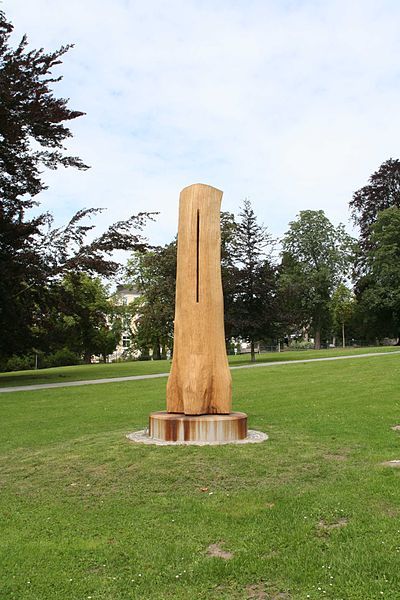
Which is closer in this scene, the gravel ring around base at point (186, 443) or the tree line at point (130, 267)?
the gravel ring around base at point (186, 443)

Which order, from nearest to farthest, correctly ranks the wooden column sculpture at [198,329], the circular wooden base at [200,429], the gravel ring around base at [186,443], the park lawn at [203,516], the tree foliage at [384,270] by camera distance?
the park lawn at [203,516] < the gravel ring around base at [186,443] < the circular wooden base at [200,429] < the wooden column sculpture at [198,329] < the tree foliage at [384,270]

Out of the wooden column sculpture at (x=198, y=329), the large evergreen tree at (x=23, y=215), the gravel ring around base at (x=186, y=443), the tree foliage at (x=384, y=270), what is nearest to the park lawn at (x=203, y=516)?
the gravel ring around base at (x=186, y=443)

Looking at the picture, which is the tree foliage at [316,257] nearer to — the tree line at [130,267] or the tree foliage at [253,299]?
the tree line at [130,267]

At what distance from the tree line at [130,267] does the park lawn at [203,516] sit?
14.4m

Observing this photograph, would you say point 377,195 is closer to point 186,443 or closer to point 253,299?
point 253,299

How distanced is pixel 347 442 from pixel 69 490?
4.54m

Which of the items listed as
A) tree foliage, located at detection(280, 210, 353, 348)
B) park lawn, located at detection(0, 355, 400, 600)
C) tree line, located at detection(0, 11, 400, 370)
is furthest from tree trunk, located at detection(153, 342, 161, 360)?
park lawn, located at detection(0, 355, 400, 600)

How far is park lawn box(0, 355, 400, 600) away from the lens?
14.2 ft

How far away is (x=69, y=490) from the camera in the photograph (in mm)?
6645

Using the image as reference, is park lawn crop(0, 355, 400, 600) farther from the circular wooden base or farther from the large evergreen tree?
the large evergreen tree

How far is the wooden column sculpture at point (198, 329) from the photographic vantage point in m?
9.24

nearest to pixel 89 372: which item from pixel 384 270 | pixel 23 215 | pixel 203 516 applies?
pixel 23 215

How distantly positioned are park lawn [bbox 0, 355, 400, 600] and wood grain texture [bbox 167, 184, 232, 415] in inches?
47.2

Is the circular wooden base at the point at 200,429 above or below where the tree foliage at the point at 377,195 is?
below
